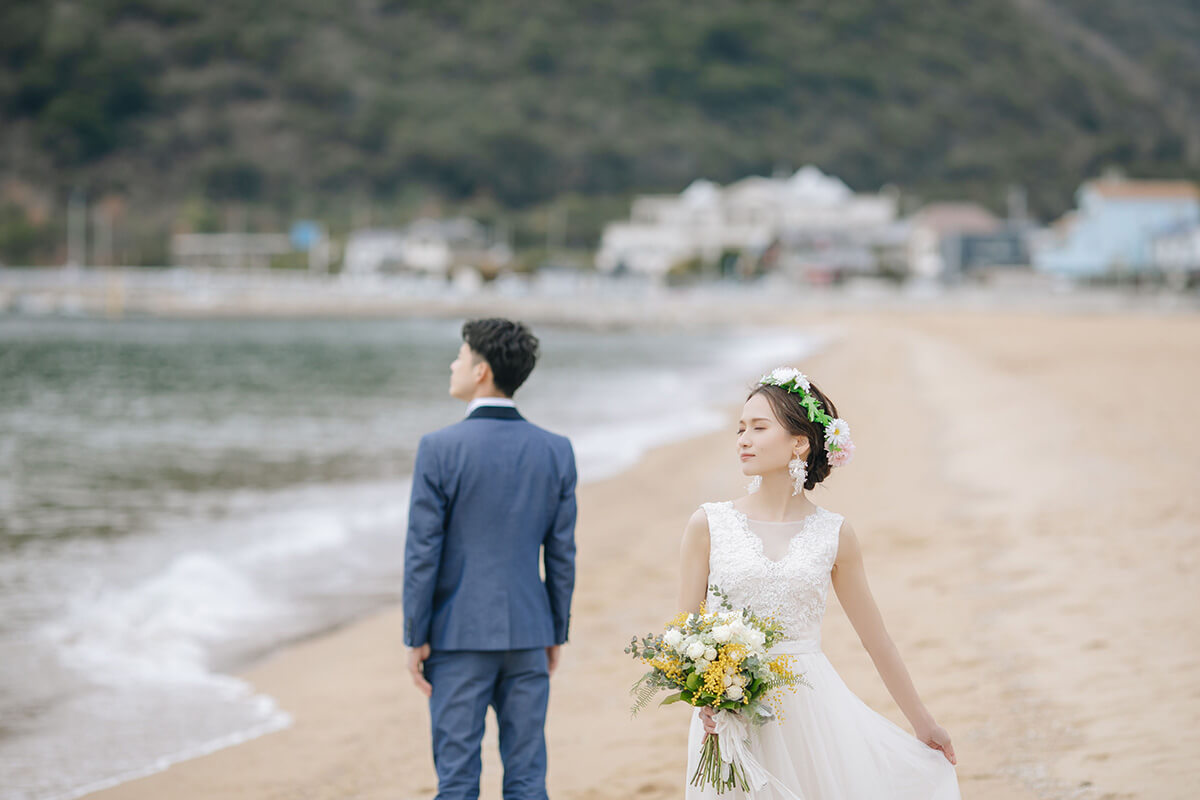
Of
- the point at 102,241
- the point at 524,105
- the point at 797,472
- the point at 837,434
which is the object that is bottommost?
the point at 797,472

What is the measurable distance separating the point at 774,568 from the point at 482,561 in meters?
0.91

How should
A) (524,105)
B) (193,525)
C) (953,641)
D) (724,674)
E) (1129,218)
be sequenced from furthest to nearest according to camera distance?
(524,105), (1129,218), (193,525), (953,641), (724,674)

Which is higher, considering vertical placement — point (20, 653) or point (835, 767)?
point (835, 767)

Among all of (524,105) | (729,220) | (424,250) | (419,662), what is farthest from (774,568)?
(524,105)

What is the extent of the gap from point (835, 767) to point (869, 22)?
208103mm

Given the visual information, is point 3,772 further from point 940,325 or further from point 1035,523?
point 940,325

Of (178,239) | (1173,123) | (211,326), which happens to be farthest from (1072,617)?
(1173,123)

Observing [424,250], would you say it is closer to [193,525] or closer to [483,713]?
[193,525]

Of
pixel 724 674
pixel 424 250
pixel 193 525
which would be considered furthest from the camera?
pixel 424 250

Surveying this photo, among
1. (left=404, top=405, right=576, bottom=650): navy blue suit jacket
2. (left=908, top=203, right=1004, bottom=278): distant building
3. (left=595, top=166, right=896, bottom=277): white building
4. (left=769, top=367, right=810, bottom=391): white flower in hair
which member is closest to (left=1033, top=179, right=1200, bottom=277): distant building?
(left=908, top=203, right=1004, bottom=278): distant building

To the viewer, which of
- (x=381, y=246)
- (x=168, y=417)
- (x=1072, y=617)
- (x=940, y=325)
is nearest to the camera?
(x=1072, y=617)

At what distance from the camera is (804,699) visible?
11.0ft

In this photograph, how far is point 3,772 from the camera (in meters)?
5.53

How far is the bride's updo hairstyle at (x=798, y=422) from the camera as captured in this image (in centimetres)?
335
